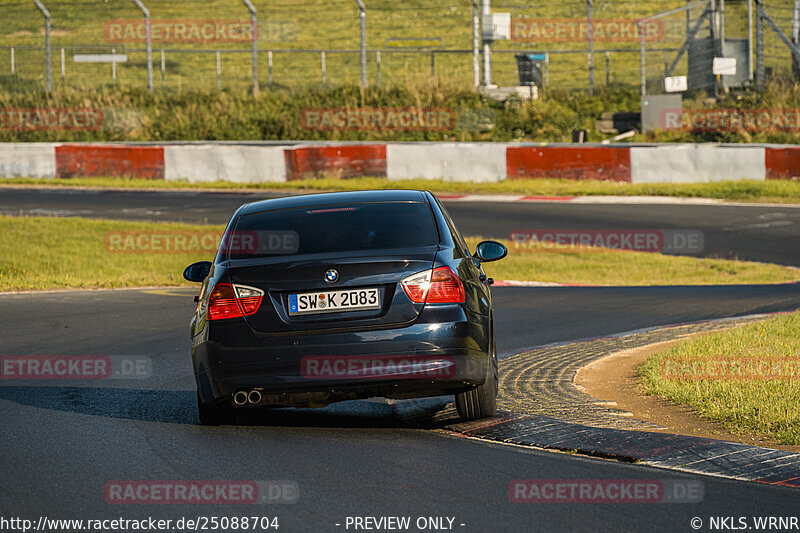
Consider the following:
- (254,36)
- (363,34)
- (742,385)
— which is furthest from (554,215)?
(742,385)

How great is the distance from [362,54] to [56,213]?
12.0 metres

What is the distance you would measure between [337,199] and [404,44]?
4240 cm
